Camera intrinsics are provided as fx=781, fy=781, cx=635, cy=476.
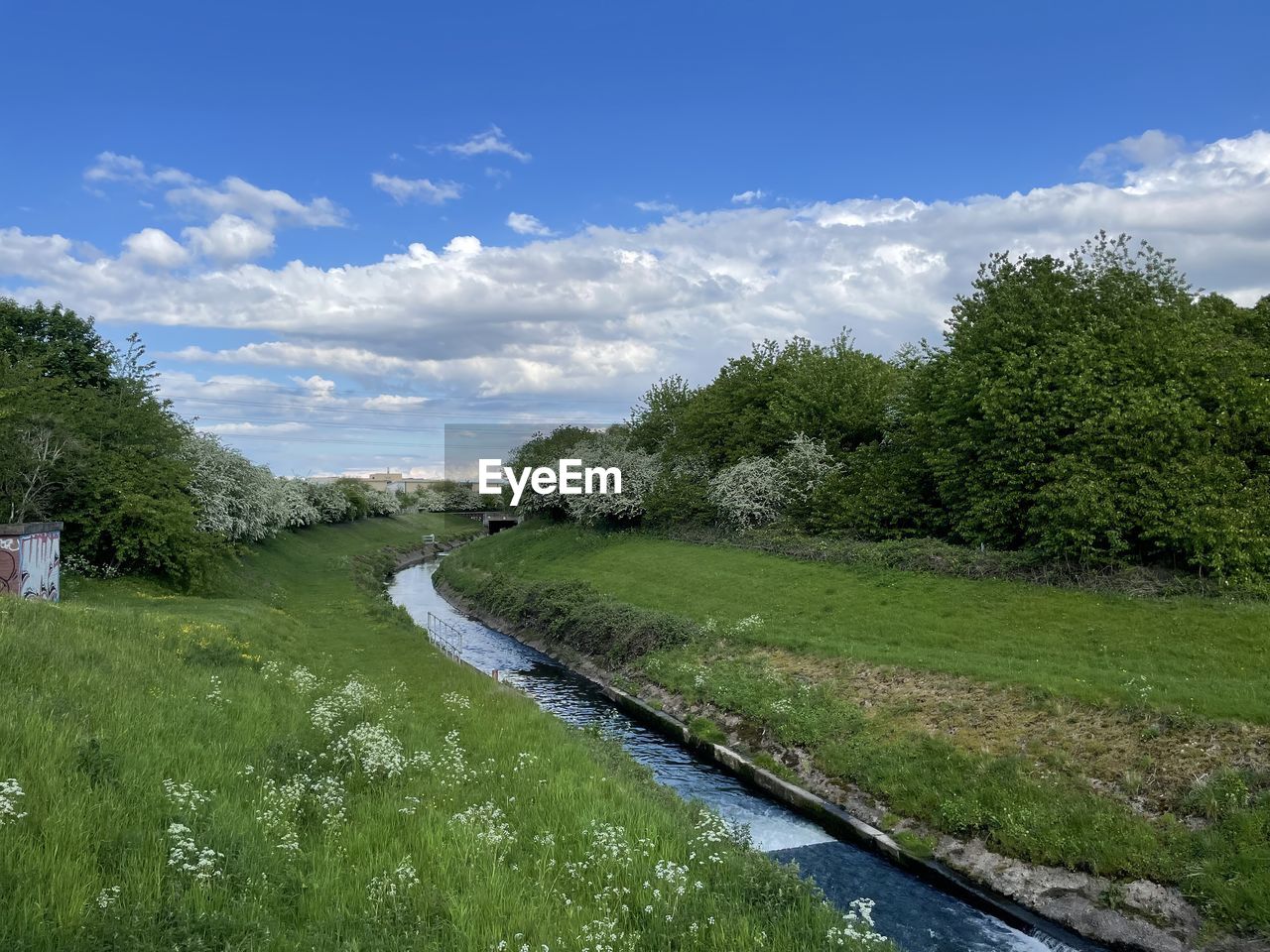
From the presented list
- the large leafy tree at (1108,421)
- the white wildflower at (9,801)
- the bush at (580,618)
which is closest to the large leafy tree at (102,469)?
the bush at (580,618)

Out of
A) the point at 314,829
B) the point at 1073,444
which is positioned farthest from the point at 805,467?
the point at 314,829

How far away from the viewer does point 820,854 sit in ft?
55.7

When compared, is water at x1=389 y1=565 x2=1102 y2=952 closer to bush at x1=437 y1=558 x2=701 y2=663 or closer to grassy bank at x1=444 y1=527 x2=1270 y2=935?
grassy bank at x1=444 y1=527 x2=1270 y2=935

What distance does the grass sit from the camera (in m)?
7.46

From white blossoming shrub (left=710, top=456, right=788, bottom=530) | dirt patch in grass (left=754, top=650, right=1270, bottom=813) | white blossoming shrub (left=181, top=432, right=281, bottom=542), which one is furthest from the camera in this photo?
white blossoming shrub (left=710, top=456, right=788, bottom=530)

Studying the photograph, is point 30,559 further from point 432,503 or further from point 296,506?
point 432,503

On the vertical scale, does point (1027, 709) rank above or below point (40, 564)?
below

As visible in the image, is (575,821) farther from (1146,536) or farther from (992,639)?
(1146,536)

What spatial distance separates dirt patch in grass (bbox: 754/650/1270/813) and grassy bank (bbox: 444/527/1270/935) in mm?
46

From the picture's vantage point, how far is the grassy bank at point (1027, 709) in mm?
14562

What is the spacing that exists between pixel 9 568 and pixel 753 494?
38792 millimetres

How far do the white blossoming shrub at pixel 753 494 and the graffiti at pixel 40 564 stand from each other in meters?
36.5

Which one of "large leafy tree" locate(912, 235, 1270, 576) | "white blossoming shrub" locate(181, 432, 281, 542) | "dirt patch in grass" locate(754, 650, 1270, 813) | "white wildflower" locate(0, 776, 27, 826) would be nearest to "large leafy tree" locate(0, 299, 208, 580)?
"white blossoming shrub" locate(181, 432, 281, 542)

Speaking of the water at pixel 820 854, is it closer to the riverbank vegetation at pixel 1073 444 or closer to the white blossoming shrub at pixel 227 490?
the riverbank vegetation at pixel 1073 444
